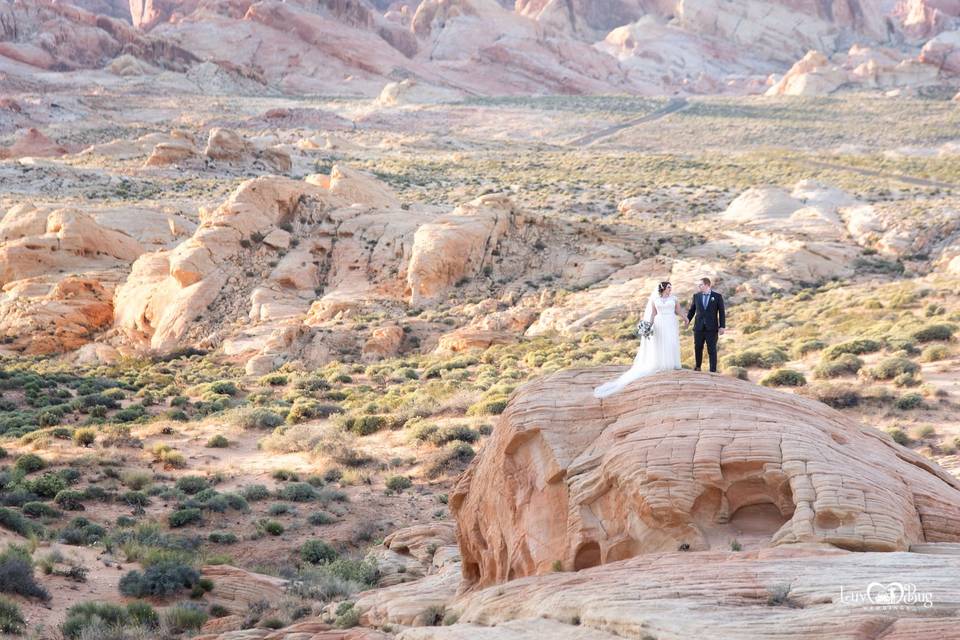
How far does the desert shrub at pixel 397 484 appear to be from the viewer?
17.6 metres

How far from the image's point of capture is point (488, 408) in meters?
20.7

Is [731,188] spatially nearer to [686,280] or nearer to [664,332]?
[686,280]

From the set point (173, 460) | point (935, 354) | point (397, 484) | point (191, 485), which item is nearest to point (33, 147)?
point (173, 460)

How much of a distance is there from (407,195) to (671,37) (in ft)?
366

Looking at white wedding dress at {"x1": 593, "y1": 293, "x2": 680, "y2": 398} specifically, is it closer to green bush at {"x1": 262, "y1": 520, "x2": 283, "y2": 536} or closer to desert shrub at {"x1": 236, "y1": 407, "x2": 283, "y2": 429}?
green bush at {"x1": 262, "y1": 520, "x2": 283, "y2": 536}

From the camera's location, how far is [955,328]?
70.2 ft

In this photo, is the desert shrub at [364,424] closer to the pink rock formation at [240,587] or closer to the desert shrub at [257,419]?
the desert shrub at [257,419]

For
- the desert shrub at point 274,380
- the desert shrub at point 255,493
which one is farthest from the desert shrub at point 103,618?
the desert shrub at point 274,380

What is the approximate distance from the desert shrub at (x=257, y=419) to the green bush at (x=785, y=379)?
472 inches

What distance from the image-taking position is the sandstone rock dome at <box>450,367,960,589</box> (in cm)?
751

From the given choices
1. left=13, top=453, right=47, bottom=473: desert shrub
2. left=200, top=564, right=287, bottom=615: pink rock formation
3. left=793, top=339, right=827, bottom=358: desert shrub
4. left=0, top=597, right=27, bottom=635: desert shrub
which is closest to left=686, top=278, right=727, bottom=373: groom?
left=200, top=564, right=287, bottom=615: pink rock formation

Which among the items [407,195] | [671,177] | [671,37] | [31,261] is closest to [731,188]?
[671,177]

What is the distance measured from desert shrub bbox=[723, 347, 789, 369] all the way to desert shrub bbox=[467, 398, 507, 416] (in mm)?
5666

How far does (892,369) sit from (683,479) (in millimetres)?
13269
